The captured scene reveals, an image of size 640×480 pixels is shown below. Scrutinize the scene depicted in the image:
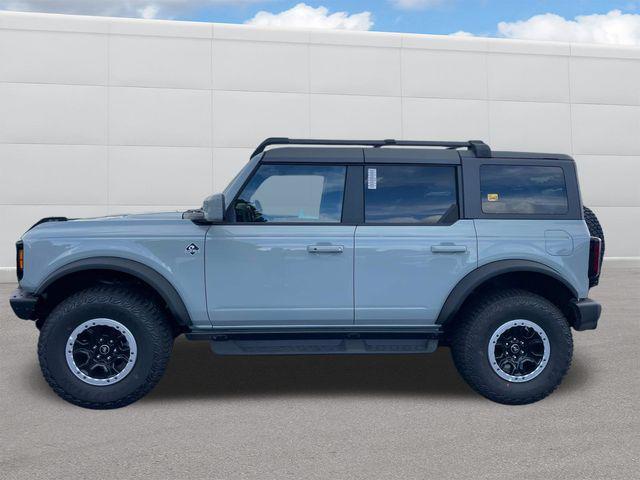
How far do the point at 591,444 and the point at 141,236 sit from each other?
10.9ft

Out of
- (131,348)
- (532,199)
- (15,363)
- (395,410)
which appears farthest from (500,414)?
(15,363)

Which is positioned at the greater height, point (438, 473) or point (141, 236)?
point (141, 236)

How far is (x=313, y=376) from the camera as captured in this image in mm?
6129

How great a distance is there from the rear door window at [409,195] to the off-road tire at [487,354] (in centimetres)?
78

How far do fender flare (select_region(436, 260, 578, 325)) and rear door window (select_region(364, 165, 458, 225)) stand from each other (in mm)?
449

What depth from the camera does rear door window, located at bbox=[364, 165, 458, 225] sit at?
539 centimetres

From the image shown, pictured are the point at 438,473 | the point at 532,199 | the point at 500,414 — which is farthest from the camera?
Answer: the point at 532,199

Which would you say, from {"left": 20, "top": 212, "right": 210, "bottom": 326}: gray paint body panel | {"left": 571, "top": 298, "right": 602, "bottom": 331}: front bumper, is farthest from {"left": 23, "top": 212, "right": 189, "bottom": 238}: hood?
{"left": 571, "top": 298, "right": 602, "bottom": 331}: front bumper

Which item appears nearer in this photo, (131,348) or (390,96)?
(131,348)

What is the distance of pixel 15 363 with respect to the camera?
6.78 m

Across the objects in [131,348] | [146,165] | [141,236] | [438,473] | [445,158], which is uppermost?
[146,165]

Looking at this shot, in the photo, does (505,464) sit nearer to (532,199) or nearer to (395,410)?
(395,410)

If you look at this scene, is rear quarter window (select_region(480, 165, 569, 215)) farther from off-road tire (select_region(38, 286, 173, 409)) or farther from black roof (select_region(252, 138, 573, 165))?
off-road tire (select_region(38, 286, 173, 409))

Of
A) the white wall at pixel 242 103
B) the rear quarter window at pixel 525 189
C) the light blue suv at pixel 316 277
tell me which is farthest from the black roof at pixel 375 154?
the white wall at pixel 242 103
